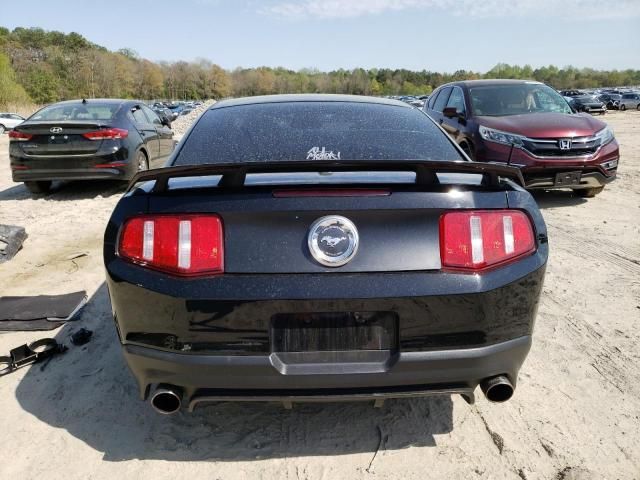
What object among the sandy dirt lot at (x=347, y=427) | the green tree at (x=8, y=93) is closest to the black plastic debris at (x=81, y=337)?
the sandy dirt lot at (x=347, y=427)

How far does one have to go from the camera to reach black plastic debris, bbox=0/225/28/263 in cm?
505

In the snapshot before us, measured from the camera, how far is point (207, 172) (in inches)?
76.5

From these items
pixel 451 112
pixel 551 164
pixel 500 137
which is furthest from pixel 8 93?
pixel 551 164

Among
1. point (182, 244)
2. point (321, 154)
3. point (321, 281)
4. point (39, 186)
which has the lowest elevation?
point (39, 186)

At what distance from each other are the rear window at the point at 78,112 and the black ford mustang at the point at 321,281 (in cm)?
693

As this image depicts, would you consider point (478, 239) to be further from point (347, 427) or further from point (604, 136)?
point (604, 136)

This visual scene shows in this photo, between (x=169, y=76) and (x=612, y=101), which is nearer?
(x=612, y=101)

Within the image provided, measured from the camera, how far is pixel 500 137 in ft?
22.6

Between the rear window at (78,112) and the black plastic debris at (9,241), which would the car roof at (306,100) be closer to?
the black plastic debris at (9,241)

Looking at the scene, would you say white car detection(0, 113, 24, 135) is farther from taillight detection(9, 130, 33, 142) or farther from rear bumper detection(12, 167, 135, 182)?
rear bumper detection(12, 167, 135, 182)

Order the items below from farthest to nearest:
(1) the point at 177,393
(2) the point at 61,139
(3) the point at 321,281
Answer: (2) the point at 61,139
(1) the point at 177,393
(3) the point at 321,281

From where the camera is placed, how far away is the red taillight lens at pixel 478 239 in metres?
1.92

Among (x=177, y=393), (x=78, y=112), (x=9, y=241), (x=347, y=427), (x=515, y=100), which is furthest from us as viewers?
(x=78, y=112)

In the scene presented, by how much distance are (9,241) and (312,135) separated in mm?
4112
